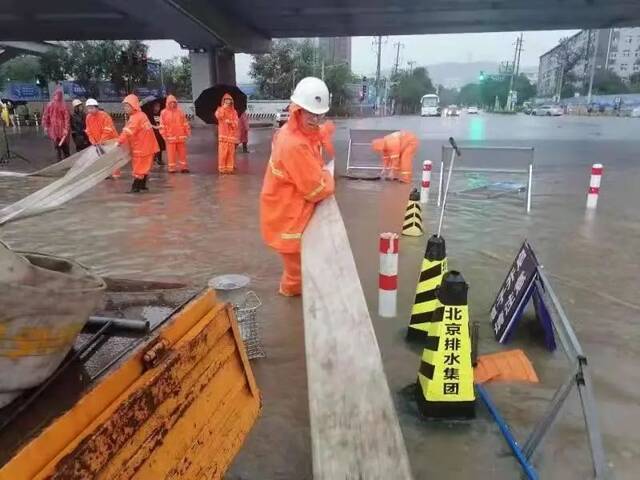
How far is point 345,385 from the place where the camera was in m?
1.86

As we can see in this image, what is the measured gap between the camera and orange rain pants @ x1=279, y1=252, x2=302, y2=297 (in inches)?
171

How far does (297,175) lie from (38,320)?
258 cm

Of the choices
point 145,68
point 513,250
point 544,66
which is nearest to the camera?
point 513,250

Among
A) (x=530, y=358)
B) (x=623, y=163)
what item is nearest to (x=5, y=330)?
(x=530, y=358)

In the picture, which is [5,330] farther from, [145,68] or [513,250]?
[145,68]

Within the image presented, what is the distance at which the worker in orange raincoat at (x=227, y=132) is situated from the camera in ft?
39.1

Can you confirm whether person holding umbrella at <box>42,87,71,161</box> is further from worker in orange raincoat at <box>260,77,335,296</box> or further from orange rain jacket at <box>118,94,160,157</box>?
worker in orange raincoat at <box>260,77,335,296</box>

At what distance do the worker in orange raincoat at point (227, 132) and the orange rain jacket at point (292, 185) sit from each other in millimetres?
8296

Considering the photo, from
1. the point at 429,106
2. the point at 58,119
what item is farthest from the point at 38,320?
the point at 429,106

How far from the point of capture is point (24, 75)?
2203 inches

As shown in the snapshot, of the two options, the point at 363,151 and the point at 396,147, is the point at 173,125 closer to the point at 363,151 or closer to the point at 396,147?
the point at 363,151

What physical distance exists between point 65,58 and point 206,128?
72.3 feet

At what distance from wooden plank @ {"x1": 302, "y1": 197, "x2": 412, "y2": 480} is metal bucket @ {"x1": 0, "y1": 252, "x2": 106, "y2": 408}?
2.61 feet

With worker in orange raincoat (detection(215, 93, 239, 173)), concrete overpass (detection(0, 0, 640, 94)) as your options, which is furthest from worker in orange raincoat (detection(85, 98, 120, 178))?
concrete overpass (detection(0, 0, 640, 94))
